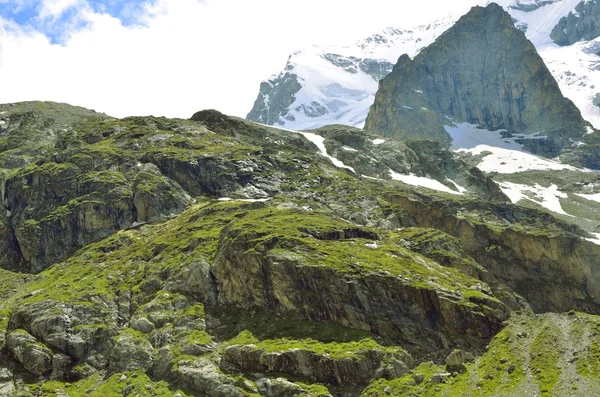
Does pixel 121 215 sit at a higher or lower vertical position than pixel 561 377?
higher

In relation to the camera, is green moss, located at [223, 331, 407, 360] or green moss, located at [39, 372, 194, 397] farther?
green moss, located at [223, 331, 407, 360]

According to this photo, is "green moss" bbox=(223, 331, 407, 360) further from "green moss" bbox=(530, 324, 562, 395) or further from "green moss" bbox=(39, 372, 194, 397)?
"green moss" bbox=(530, 324, 562, 395)

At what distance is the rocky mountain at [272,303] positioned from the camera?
8938 centimetres

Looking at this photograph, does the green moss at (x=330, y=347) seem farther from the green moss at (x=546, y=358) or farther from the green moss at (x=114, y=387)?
the green moss at (x=546, y=358)

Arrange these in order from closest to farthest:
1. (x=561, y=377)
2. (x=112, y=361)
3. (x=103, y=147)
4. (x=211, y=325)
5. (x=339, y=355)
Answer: (x=561, y=377)
(x=339, y=355)
(x=112, y=361)
(x=211, y=325)
(x=103, y=147)

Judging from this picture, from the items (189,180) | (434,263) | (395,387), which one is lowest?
(395,387)

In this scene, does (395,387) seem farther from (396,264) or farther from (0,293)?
(0,293)

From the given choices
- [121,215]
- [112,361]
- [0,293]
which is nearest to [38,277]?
[0,293]

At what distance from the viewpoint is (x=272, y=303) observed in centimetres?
10819

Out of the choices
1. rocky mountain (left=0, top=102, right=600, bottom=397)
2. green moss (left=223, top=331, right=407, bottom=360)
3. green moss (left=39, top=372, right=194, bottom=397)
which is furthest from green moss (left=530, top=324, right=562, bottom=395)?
green moss (left=39, top=372, right=194, bottom=397)

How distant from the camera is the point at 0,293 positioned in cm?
13088

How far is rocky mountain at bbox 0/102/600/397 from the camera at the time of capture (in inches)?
3519

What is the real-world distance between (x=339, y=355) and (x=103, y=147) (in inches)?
5252

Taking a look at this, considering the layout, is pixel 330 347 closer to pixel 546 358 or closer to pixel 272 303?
pixel 272 303
